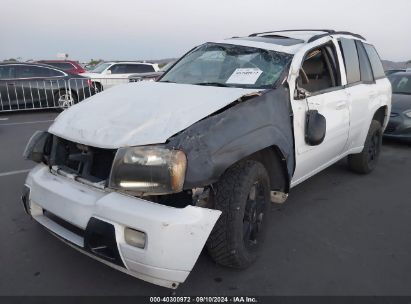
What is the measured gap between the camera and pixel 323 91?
3.62 meters

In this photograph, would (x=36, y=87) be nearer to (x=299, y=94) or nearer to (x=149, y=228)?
(x=299, y=94)

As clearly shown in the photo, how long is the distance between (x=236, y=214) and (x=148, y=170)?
67 cm

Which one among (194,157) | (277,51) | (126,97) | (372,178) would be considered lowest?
(372,178)

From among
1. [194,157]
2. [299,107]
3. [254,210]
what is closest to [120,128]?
[194,157]

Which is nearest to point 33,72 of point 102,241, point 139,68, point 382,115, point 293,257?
point 139,68

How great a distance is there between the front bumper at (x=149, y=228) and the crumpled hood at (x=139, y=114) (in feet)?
1.21

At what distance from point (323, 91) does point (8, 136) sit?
6444 millimetres

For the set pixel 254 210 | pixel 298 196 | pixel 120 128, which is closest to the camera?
pixel 120 128

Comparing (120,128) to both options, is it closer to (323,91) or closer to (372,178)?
(323,91)

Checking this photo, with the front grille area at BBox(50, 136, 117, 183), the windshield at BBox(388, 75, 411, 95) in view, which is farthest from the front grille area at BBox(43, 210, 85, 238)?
the windshield at BBox(388, 75, 411, 95)

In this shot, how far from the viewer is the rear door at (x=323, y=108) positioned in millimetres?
3299

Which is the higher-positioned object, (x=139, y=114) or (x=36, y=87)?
(x=139, y=114)

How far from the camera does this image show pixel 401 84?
26.5 feet

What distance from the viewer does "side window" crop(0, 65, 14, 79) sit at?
10.5 metres
